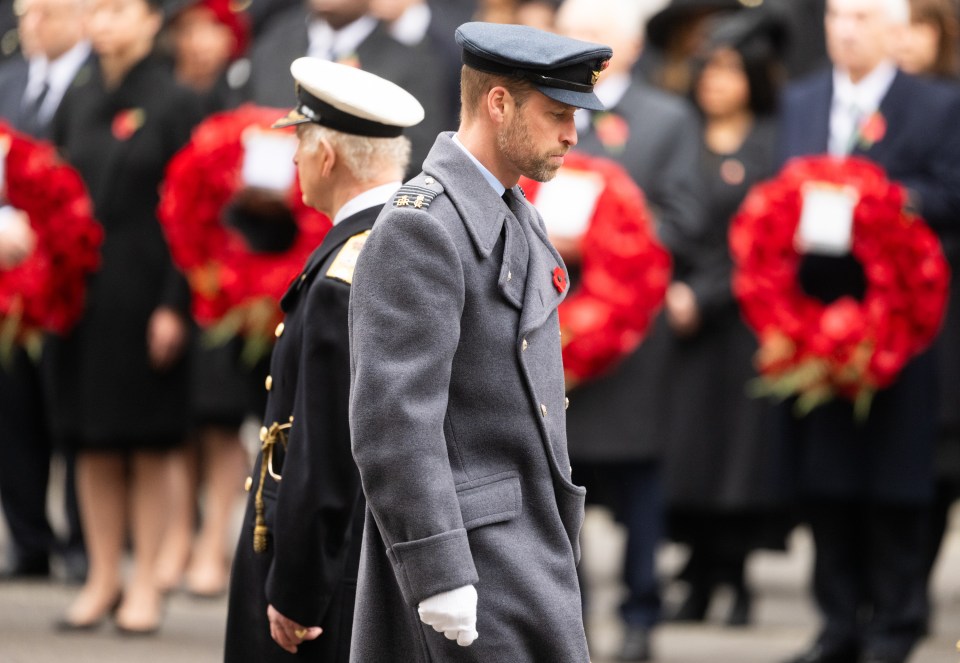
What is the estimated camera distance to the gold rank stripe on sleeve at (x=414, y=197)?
3.49 meters

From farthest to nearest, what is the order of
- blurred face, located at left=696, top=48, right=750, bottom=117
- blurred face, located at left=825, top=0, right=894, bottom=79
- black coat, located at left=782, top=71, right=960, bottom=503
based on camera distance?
blurred face, located at left=696, top=48, right=750, bottom=117 < blurred face, located at left=825, top=0, right=894, bottom=79 < black coat, located at left=782, top=71, right=960, bottom=503

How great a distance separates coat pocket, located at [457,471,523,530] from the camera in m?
3.46

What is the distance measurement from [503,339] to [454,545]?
40 centimetres

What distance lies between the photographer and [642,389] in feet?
23.2

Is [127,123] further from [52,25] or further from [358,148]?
[358,148]

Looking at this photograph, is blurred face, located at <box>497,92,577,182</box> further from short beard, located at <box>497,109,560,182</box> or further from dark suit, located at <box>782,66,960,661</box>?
dark suit, located at <box>782,66,960,661</box>

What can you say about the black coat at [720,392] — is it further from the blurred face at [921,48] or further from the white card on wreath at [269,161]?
the white card on wreath at [269,161]

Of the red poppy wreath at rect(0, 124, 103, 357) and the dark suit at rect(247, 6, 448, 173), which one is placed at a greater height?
the dark suit at rect(247, 6, 448, 173)

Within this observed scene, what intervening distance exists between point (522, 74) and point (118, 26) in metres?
4.04

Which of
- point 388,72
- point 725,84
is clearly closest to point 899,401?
point 725,84

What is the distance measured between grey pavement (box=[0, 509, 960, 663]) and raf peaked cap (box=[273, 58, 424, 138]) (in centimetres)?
300

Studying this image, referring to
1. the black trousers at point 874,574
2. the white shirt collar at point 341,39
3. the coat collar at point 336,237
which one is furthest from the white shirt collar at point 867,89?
the coat collar at point 336,237

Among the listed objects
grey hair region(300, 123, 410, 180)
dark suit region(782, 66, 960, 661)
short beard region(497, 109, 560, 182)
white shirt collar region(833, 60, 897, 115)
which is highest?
short beard region(497, 109, 560, 182)

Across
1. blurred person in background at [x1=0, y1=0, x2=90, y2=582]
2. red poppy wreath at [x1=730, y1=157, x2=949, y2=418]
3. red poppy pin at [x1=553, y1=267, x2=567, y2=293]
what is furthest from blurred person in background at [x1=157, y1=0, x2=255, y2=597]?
red poppy pin at [x1=553, y1=267, x2=567, y2=293]
